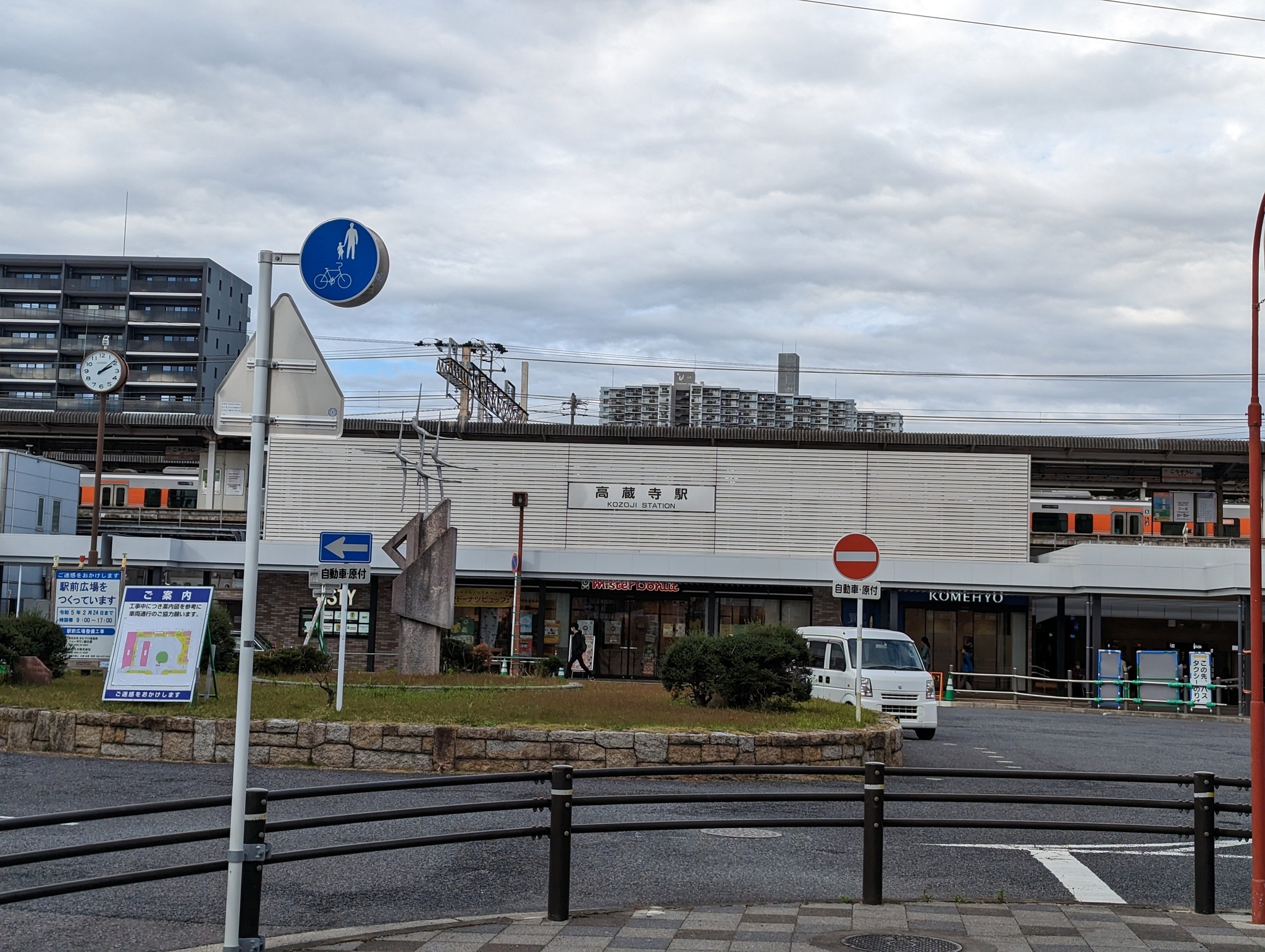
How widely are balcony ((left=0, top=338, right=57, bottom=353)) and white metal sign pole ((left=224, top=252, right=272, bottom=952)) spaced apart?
99.8 metres

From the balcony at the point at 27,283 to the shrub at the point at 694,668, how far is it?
91.3 meters

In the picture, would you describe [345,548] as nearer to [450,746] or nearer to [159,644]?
[159,644]

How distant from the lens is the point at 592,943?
6.71 metres

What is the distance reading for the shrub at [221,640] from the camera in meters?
18.0

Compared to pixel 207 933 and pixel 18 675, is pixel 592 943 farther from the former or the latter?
pixel 18 675

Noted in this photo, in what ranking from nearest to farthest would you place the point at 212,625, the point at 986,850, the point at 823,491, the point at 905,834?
the point at 986,850 → the point at 905,834 → the point at 212,625 → the point at 823,491

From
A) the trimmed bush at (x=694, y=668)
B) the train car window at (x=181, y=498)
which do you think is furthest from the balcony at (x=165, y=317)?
the trimmed bush at (x=694, y=668)

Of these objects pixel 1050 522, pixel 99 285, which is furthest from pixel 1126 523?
pixel 99 285

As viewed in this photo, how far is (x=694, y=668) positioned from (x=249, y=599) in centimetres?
1251

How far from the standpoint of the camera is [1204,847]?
311 inches

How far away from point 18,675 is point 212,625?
287cm

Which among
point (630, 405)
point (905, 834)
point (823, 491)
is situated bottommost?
point (905, 834)

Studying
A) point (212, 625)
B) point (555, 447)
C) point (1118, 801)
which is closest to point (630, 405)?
point (555, 447)

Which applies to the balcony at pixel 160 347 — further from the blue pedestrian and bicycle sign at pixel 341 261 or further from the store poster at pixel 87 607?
the blue pedestrian and bicycle sign at pixel 341 261
